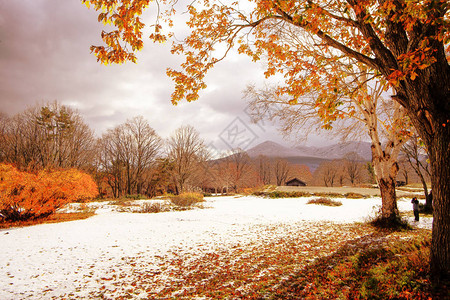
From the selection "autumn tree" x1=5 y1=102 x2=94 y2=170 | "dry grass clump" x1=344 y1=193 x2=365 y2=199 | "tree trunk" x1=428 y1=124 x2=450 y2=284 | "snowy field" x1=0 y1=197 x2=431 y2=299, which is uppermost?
"autumn tree" x1=5 y1=102 x2=94 y2=170

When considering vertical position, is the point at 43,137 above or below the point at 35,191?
above

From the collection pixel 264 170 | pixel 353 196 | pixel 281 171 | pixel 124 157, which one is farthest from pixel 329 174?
pixel 124 157

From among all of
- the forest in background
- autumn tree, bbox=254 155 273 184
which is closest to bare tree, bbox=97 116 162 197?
the forest in background

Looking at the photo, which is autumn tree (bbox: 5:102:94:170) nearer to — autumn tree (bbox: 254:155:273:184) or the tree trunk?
the tree trunk

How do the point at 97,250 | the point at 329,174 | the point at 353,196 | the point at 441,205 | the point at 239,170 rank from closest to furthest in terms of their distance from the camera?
the point at 441,205
the point at 97,250
the point at 353,196
the point at 239,170
the point at 329,174

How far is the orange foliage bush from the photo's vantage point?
33.1ft

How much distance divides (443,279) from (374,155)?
7150mm

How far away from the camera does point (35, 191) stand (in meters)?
10.8

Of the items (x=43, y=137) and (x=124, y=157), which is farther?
(x=124, y=157)

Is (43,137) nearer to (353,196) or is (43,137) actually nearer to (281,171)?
(353,196)

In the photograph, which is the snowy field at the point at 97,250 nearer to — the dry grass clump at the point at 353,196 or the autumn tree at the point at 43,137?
the dry grass clump at the point at 353,196

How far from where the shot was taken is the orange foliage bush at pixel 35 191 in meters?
10.1

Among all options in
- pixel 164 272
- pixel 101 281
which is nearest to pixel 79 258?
pixel 101 281

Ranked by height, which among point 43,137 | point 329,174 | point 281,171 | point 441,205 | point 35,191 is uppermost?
point 43,137
